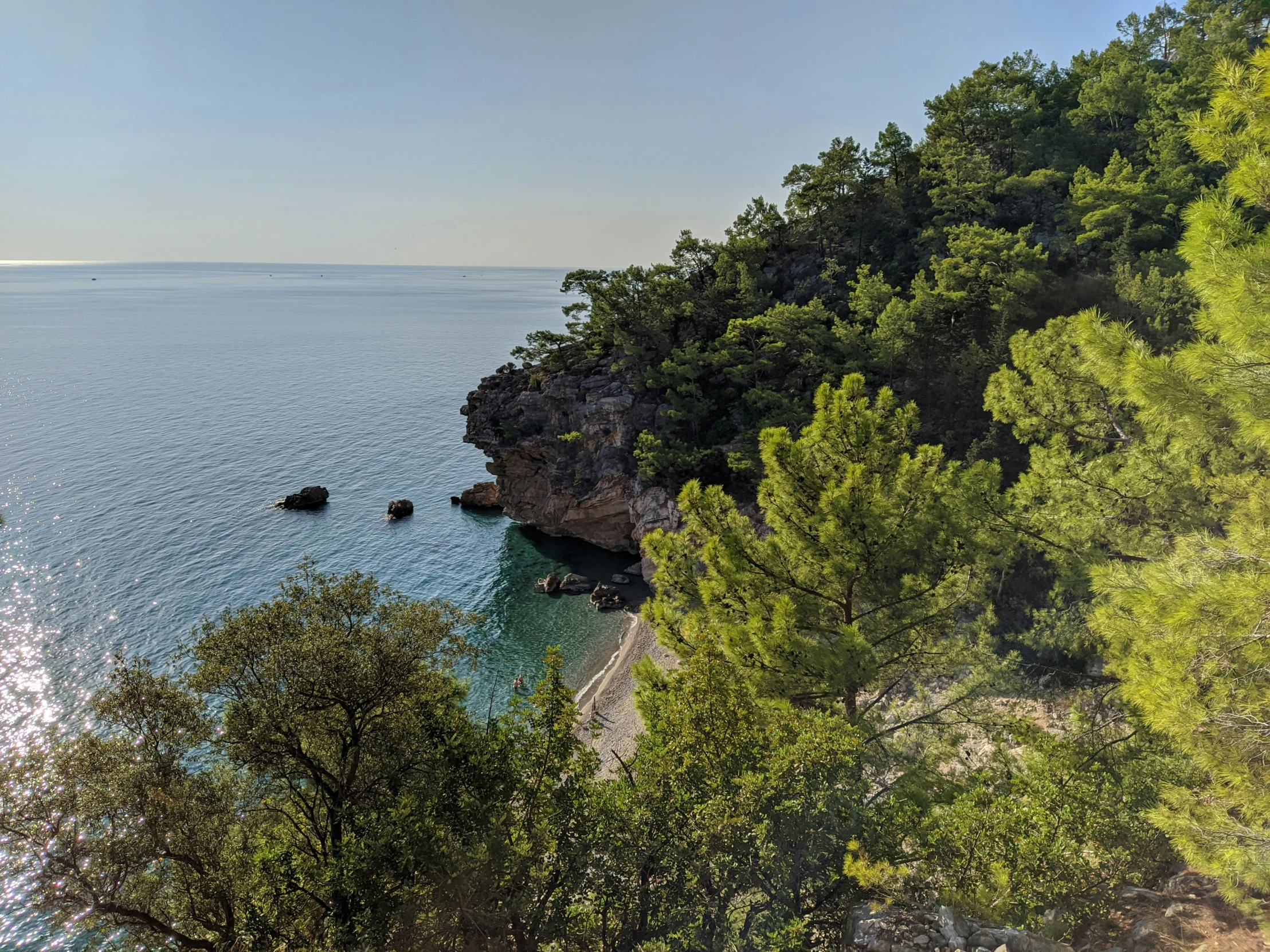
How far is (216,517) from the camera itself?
43.7 metres

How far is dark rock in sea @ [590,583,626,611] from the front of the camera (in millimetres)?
35344

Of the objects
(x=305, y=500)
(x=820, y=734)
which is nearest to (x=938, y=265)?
(x=820, y=734)

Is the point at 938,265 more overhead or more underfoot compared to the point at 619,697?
more overhead

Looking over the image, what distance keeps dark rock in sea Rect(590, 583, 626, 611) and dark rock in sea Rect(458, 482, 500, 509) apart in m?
17.3

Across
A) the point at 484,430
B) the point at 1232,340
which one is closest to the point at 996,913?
the point at 1232,340

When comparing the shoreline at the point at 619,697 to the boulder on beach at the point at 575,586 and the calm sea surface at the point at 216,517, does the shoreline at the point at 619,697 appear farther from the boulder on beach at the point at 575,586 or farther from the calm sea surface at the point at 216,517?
the boulder on beach at the point at 575,586

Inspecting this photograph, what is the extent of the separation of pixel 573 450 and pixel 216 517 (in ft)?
92.2

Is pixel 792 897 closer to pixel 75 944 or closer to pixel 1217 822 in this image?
pixel 1217 822

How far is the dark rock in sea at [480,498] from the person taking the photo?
49.8 m

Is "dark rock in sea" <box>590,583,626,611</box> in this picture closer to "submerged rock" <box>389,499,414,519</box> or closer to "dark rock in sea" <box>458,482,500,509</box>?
"dark rock in sea" <box>458,482,500,509</box>

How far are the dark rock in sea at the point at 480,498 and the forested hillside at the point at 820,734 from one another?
122 feet

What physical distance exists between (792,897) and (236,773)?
33.7 ft

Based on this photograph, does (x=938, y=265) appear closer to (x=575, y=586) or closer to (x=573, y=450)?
(x=573, y=450)

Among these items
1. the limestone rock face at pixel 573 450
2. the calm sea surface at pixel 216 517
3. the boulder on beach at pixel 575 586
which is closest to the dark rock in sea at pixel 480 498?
the calm sea surface at pixel 216 517
